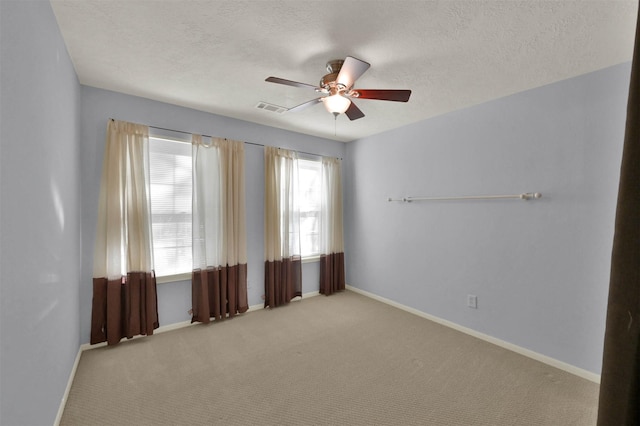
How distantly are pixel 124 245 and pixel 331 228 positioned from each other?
283 cm

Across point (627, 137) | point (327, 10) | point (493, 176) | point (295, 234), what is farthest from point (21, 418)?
point (493, 176)

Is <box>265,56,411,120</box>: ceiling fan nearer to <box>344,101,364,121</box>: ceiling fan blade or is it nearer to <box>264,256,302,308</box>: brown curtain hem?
<box>344,101,364,121</box>: ceiling fan blade

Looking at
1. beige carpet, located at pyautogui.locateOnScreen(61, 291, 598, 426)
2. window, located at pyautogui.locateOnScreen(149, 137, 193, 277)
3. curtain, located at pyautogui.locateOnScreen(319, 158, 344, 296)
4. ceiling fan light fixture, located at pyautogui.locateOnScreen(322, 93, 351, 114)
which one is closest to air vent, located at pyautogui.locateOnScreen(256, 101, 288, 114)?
window, located at pyautogui.locateOnScreen(149, 137, 193, 277)

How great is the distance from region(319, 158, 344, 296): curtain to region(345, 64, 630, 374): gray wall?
2.79 ft

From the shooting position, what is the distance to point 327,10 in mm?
1798

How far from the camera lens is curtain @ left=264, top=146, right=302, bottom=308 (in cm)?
409

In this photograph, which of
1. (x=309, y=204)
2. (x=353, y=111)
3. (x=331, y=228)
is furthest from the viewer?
(x=331, y=228)

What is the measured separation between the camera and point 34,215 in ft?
4.99

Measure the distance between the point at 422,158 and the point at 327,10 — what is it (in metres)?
2.49

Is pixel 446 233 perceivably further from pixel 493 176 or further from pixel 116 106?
pixel 116 106

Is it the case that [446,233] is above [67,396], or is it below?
above

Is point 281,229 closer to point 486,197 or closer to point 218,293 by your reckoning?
point 218,293

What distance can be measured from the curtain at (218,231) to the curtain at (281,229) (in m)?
0.37

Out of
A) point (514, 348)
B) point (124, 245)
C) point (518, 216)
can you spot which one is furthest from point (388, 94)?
point (124, 245)
